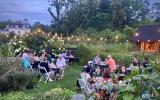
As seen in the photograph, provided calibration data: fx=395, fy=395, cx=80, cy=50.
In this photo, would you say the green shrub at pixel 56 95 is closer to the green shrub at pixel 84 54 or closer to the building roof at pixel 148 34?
the green shrub at pixel 84 54

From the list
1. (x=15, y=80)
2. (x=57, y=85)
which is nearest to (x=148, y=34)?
(x=57, y=85)

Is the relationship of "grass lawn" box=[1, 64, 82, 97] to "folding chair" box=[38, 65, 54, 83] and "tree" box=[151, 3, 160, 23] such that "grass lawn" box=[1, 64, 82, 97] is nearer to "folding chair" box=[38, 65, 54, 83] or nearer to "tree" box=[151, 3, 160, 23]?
"folding chair" box=[38, 65, 54, 83]

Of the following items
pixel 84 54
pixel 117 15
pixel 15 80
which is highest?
pixel 117 15

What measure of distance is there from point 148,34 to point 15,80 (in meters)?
33.9

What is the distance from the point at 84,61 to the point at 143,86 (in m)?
26.6

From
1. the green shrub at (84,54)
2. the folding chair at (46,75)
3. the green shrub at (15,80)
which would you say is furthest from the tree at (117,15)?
the green shrub at (15,80)

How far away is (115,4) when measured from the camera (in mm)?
65250

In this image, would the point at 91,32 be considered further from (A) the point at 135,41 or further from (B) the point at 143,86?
(B) the point at 143,86

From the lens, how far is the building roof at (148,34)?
45781 millimetres

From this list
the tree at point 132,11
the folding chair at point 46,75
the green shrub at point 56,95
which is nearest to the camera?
the green shrub at point 56,95

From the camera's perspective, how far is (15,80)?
15.3 m

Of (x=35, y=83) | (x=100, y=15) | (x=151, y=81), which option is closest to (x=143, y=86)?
(x=151, y=81)

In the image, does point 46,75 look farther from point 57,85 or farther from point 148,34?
point 148,34

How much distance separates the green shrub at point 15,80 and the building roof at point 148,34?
3105 centimetres
